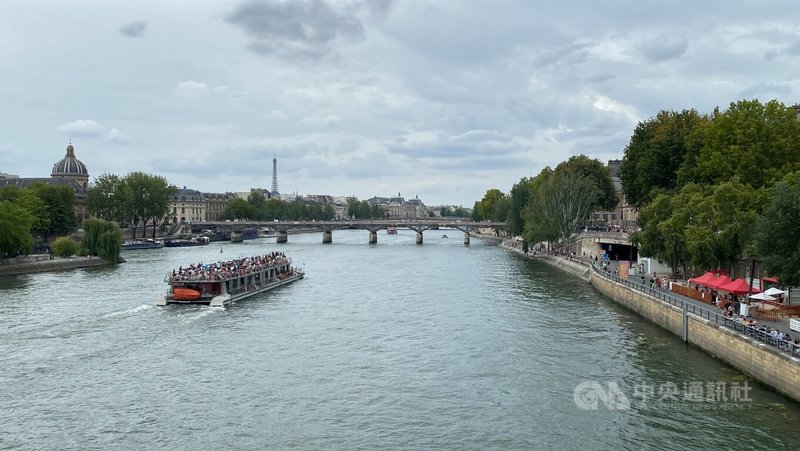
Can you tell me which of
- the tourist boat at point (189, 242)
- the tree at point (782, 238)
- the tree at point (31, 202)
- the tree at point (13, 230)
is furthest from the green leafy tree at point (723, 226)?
the tourist boat at point (189, 242)

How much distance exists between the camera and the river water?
21609 millimetres

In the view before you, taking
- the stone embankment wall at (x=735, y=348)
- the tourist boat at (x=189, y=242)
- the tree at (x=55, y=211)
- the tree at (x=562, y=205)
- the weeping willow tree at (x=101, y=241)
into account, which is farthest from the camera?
the tourist boat at (x=189, y=242)

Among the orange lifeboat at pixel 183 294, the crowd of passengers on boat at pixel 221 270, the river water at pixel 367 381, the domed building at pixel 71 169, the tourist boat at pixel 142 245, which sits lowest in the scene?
the river water at pixel 367 381

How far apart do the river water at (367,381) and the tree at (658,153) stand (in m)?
20.8

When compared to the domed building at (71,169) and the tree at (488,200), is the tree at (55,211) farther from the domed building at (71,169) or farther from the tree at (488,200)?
the tree at (488,200)

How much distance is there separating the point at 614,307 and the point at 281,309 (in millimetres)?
22289

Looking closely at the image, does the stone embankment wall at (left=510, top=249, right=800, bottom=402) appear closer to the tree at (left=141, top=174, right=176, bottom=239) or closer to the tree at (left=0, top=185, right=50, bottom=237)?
the tree at (left=0, top=185, right=50, bottom=237)

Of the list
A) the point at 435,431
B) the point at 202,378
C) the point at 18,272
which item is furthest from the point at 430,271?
the point at 435,431

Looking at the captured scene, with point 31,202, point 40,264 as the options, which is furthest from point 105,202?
point 40,264

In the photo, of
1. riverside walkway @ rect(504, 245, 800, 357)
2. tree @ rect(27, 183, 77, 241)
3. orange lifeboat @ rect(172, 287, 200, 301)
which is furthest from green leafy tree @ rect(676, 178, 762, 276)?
tree @ rect(27, 183, 77, 241)

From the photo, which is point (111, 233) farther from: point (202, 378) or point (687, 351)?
point (687, 351)

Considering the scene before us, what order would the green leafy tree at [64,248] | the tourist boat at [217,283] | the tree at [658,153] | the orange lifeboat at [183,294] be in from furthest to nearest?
the green leafy tree at [64,248] < the tree at [658,153] < the tourist boat at [217,283] < the orange lifeboat at [183,294]

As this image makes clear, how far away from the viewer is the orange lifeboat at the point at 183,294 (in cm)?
4700

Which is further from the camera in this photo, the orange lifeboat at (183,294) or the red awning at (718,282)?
the orange lifeboat at (183,294)
